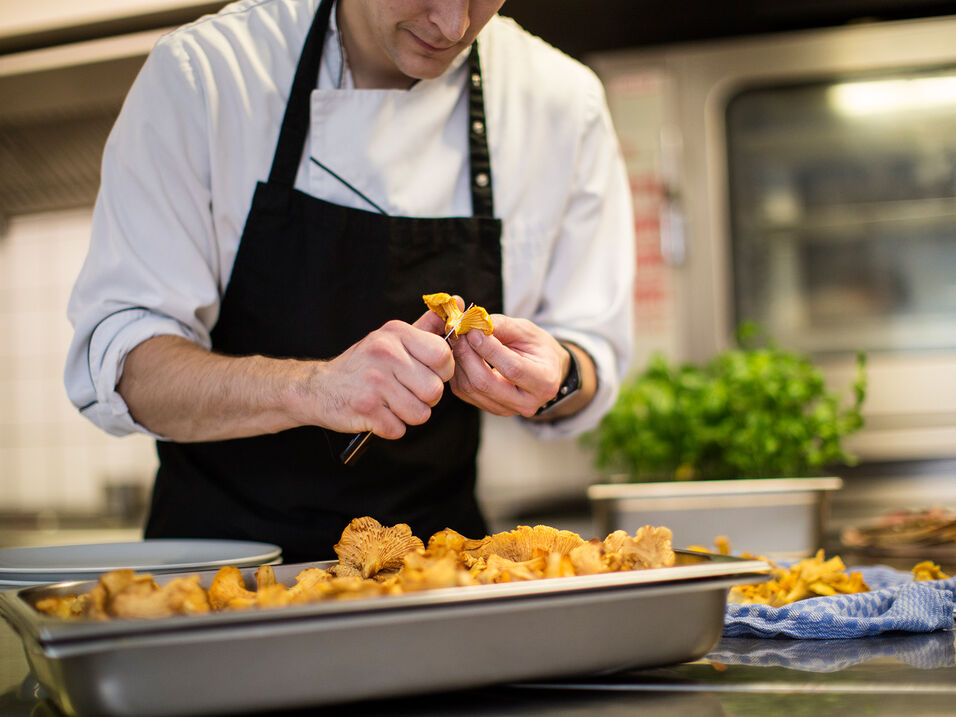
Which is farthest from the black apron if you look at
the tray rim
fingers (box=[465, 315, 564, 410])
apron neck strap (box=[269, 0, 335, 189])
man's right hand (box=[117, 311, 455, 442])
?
the tray rim

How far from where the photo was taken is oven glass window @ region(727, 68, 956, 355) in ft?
8.16

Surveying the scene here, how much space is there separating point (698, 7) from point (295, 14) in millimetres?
1234

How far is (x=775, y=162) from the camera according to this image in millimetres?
2572

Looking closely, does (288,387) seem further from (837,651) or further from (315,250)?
(837,651)

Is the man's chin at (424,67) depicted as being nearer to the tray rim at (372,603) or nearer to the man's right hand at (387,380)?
the man's right hand at (387,380)

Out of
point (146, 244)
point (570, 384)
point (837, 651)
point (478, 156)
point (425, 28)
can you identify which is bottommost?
point (837, 651)

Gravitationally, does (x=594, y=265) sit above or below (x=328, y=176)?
below

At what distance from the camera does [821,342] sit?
2.56 m

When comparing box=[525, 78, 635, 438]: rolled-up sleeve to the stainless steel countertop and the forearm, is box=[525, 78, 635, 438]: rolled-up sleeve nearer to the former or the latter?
the forearm

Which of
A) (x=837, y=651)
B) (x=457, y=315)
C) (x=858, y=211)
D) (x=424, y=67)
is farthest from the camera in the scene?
(x=858, y=211)

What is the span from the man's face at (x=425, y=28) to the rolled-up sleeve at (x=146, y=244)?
0.29 meters

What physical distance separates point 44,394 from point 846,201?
2.79m

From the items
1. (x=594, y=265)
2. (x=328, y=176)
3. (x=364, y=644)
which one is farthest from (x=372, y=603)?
(x=594, y=265)

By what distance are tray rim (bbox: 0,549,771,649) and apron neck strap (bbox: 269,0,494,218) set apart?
72cm
